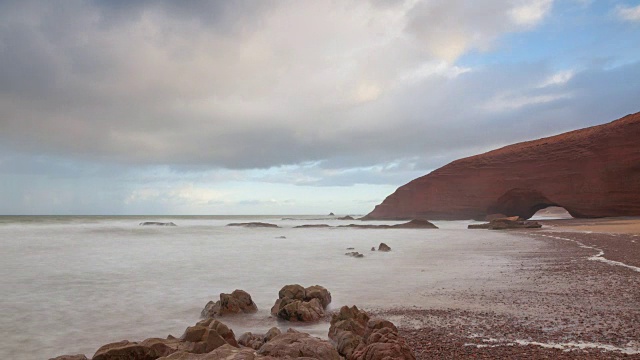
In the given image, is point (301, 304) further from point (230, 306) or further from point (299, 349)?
point (299, 349)

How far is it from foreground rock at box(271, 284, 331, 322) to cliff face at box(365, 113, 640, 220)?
2035 inches

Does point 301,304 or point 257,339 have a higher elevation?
point 301,304

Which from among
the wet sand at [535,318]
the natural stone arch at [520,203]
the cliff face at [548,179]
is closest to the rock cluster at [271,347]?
the wet sand at [535,318]

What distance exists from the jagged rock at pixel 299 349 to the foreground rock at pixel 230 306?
3561 millimetres

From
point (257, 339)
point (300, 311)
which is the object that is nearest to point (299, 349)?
point (257, 339)

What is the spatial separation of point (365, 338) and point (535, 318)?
11.0 feet

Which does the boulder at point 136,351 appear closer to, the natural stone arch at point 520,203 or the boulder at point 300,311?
the boulder at point 300,311

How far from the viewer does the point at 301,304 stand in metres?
7.64

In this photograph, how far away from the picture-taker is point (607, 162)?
47906mm

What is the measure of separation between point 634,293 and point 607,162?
162 ft

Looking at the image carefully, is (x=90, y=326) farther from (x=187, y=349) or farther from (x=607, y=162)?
(x=607, y=162)

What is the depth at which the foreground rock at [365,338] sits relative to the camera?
4.24 m

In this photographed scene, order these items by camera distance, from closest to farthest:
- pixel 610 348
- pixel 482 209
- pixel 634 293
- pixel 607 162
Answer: pixel 610 348 < pixel 634 293 < pixel 607 162 < pixel 482 209

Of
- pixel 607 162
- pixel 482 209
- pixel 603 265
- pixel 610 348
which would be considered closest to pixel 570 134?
pixel 607 162
